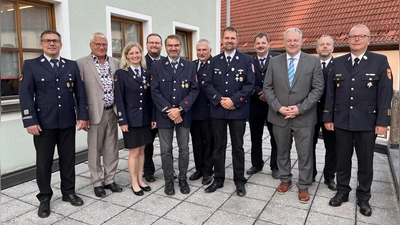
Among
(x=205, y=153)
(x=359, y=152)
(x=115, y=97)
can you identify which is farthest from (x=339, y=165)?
(x=115, y=97)

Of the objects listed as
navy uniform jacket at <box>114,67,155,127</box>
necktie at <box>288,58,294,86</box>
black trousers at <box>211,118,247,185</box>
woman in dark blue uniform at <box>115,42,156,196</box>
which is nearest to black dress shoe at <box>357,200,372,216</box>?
black trousers at <box>211,118,247,185</box>

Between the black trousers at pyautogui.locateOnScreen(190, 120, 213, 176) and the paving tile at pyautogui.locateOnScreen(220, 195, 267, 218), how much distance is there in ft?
2.44

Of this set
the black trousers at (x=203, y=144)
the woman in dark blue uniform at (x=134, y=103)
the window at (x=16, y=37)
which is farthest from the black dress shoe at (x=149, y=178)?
the window at (x=16, y=37)

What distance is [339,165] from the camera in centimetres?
362

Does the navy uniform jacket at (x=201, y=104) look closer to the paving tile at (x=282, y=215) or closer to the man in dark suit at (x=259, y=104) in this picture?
the man in dark suit at (x=259, y=104)

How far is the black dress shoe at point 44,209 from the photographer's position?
3.36 meters

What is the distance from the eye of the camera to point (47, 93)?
133 inches

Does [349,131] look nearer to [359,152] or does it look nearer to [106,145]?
[359,152]

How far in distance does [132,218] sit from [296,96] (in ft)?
7.47

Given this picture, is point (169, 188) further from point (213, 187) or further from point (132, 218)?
point (132, 218)

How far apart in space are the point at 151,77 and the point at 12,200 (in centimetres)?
225

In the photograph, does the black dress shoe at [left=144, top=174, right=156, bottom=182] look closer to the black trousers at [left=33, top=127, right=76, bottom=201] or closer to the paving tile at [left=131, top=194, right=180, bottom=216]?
the paving tile at [left=131, top=194, right=180, bottom=216]

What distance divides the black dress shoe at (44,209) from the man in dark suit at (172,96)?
4.37ft

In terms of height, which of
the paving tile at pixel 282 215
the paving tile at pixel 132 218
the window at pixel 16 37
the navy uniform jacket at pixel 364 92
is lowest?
the paving tile at pixel 282 215
